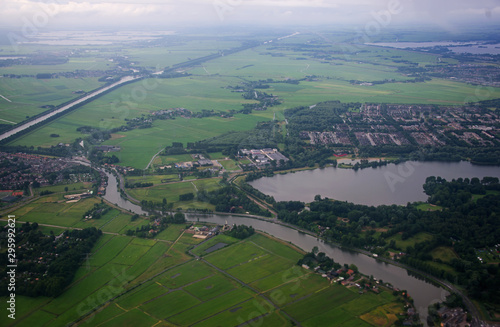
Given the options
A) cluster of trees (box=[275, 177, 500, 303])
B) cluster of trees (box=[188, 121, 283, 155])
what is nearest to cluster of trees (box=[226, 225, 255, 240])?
cluster of trees (box=[275, 177, 500, 303])

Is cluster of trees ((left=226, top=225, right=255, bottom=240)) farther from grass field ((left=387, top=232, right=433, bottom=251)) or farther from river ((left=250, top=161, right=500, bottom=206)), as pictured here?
grass field ((left=387, top=232, right=433, bottom=251))

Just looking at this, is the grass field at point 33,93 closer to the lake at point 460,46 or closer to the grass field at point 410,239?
the grass field at point 410,239

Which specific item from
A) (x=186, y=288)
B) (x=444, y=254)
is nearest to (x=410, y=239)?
(x=444, y=254)

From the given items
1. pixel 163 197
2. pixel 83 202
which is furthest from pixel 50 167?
pixel 163 197

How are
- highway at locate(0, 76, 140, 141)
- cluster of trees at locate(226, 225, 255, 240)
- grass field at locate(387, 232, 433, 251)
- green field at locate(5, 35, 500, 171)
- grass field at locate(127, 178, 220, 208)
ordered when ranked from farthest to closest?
1. green field at locate(5, 35, 500, 171)
2. highway at locate(0, 76, 140, 141)
3. grass field at locate(127, 178, 220, 208)
4. cluster of trees at locate(226, 225, 255, 240)
5. grass field at locate(387, 232, 433, 251)

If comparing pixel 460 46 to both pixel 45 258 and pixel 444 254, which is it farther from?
pixel 45 258

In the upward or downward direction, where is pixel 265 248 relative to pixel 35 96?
downward

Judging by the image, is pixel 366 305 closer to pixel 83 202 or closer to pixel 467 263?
pixel 467 263
